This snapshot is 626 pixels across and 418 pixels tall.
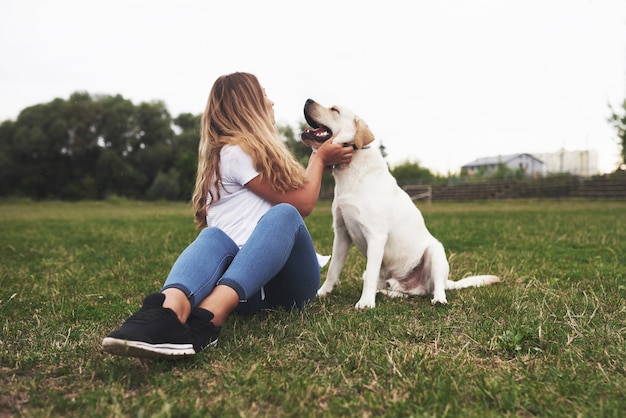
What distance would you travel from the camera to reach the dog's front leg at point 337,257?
3.62m

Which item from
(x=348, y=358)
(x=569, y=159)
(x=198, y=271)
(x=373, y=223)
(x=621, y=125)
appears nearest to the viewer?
(x=348, y=358)

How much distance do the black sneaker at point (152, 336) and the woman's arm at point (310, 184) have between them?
0.86 metres

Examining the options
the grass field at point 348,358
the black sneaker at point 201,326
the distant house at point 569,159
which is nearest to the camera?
the grass field at point 348,358

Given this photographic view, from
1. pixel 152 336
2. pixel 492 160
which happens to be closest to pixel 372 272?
pixel 152 336

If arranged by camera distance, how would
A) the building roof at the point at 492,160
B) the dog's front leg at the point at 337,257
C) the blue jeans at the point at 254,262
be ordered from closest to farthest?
the blue jeans at the point at 254,262 < the dog's front leg at the point at 337,257 < the building roof at the point at 492,160

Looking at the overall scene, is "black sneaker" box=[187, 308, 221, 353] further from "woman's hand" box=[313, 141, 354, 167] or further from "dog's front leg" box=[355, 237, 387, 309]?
"woman's hand" box=[313, 141, 354, 167]

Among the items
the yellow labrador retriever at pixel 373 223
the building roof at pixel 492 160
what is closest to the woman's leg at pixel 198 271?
the yellow labrador retriever at pixel 373 223

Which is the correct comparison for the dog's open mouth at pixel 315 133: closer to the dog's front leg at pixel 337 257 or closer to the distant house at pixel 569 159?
the dog's front leg at pixel 337 257

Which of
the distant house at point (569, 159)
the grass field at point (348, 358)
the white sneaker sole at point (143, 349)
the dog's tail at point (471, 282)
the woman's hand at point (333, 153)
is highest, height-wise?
the distant house at point (569, 159)

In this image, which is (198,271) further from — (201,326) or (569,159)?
(569,159)

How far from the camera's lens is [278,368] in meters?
2.11

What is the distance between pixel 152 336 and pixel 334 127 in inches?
76.6

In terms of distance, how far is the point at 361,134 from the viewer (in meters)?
3.37

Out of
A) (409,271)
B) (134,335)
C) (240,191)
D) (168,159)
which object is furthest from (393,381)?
(168,159)
